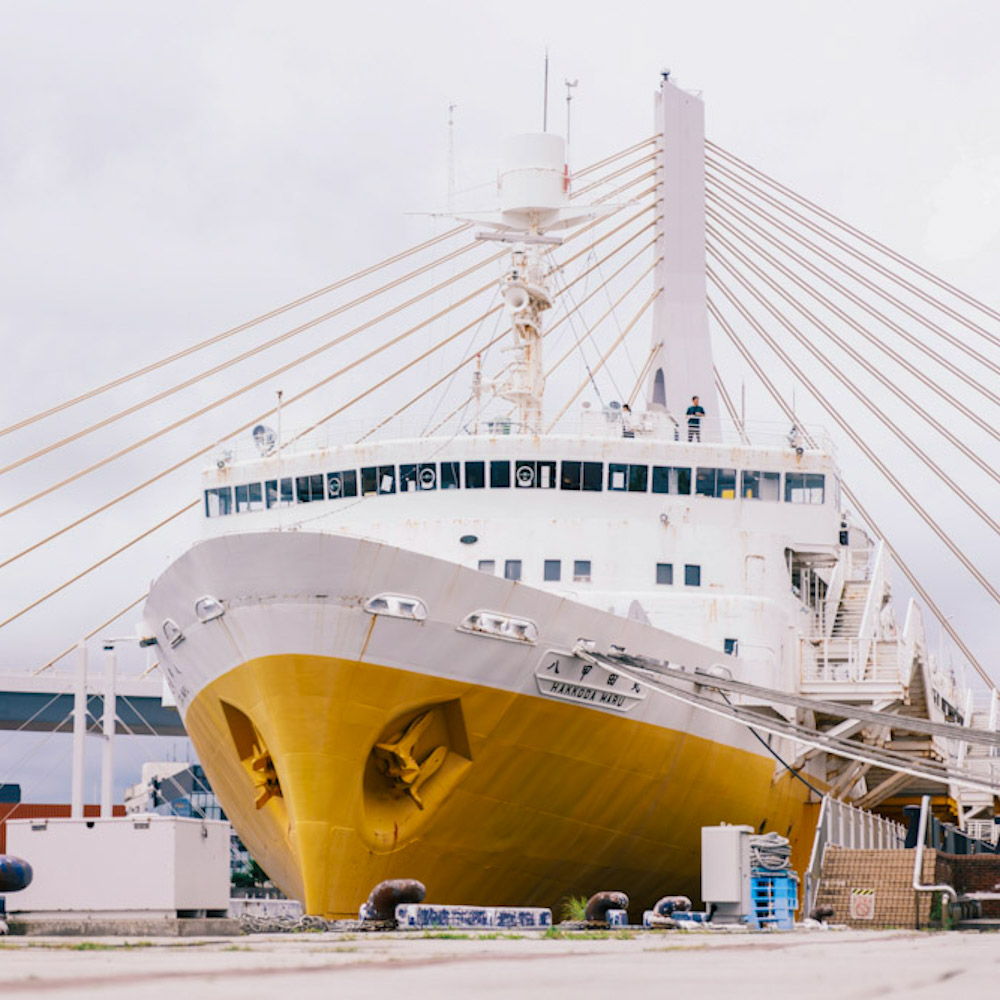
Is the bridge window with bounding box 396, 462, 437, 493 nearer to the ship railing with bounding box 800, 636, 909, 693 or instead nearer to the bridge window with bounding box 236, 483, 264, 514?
the bridge window with bounding box 236, 483, 264, 514

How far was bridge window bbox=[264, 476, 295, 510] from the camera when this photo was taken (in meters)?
Result: 32.1

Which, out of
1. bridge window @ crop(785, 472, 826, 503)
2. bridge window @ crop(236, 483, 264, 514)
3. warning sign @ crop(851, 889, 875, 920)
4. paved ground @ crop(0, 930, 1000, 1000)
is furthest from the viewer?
bridge window @ crop(236, 483, 264, 514)

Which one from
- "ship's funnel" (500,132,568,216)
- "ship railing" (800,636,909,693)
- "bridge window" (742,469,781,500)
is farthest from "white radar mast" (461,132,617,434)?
"ship railing" (800,636,909,693)

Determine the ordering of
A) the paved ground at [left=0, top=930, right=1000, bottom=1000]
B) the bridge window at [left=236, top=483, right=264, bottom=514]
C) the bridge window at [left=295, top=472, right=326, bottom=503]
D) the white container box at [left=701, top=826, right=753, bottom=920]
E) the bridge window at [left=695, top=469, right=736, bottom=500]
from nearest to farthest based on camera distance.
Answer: the paved ground at [left=0, top=930, right=1000, bottom=1000] → the white container box at [left=701, top=826, right=753, bottom=920] → the bridge window at [left=695, top=469, right=736, bottom=500] → the bridge window at [left=295, top=472, right=326, bottom=503] → the bridge window at [left=236, top=483, right=264, bottom=514]

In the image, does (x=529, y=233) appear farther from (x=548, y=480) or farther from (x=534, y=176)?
(x=548, y=480)

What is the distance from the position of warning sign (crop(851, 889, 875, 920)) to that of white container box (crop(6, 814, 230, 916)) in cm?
1297

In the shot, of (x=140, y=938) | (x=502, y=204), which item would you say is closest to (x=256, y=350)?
(x=502, y=204)

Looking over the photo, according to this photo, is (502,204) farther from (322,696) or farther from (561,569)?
(322,696)

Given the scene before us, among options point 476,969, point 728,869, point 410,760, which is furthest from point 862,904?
point 476,969

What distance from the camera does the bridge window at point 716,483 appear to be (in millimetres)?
30594

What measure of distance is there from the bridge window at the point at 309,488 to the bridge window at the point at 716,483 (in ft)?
24.0

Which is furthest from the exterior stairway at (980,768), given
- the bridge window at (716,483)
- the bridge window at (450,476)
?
the bridge window at (450,476)

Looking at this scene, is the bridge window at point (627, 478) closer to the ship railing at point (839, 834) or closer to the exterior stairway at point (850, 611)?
the ship railing at point (839, 834)

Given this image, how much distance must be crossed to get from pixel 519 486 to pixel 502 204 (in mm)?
8112
